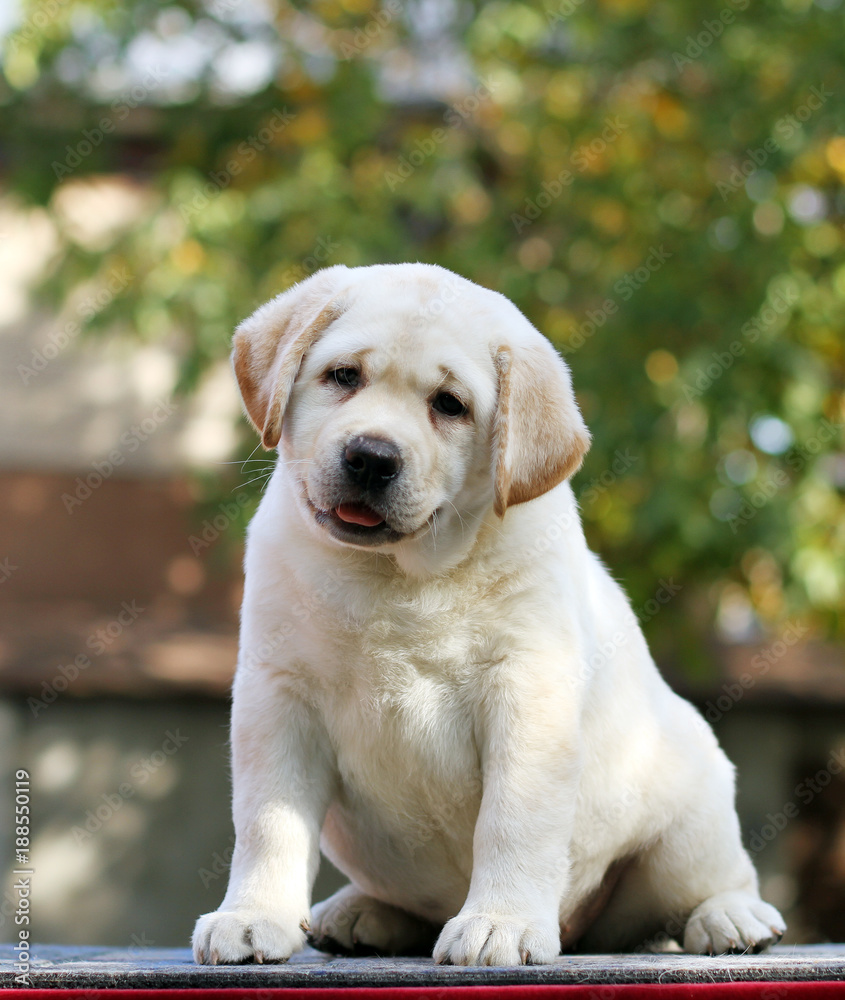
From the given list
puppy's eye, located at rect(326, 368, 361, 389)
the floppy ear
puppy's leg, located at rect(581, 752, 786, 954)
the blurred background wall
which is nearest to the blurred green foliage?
the blurred background wall

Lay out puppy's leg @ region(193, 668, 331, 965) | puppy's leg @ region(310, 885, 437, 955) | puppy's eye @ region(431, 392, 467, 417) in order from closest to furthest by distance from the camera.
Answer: puppy's leg @ region(193, 668, 331, 965) < puppy's eye @ region(431, 392, 467, 417) < puppy's leg @ region(310, 885, 437, 955)

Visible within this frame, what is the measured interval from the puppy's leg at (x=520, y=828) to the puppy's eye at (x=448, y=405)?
704 mm

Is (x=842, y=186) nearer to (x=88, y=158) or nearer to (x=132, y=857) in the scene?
(x=88, y=158)

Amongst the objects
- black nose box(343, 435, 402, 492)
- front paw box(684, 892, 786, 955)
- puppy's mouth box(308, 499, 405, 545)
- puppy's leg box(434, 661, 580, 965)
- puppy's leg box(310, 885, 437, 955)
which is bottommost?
puppy's leg box(310, 885, 437, 955)

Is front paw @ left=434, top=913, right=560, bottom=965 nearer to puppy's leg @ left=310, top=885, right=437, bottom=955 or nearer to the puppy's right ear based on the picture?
puppy's leg @ left=310, top=885, right=437, bottom=955

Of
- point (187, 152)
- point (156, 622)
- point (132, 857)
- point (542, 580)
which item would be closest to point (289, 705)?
point (542, 580)

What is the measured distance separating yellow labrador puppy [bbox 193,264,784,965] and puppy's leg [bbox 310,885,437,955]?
0.03 meters

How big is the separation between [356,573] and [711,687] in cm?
558

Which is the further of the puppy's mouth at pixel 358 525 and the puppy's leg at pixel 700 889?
the puppy's leg at pixel 700 889

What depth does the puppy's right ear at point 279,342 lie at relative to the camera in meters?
3.13

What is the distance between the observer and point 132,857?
7.77 m

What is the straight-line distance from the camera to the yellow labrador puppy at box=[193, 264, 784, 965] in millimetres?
2826

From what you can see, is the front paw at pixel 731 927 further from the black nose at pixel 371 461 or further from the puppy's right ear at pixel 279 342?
the puppy's right ear at pixel 279 342

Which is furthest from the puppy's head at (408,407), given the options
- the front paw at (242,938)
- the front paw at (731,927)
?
the front paw at (731,927)
